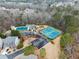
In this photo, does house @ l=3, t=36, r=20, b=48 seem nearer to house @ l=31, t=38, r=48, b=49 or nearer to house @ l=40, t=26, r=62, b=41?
house @ l=31, t=38, r=48, b=49

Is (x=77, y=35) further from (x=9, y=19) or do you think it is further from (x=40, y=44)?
(x=9, y=19)

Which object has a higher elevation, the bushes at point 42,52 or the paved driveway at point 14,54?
the bushes at point 42,52

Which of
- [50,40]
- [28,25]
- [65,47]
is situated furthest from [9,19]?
[65,47]

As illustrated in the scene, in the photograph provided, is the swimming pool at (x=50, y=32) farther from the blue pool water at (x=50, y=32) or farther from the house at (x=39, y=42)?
the house at (x=39, y=42)

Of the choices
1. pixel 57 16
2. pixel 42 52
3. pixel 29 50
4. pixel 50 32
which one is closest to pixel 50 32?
pixel 50 32

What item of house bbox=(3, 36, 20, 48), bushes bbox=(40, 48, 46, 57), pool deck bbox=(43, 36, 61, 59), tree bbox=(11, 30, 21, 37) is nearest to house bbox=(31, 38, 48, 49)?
pool deck bbox=(43, 36, 61, 59)

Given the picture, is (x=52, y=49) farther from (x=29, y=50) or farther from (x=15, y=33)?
(x=15, y=33)

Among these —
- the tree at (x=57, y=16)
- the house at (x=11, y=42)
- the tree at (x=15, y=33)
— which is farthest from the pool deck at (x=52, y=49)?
the tree at (x=57, y=16)

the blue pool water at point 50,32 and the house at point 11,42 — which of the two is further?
the blue pool water at point 50,32

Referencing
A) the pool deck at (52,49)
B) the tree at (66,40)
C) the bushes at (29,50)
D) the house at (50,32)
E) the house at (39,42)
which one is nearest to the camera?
the bushes at (29,50)
